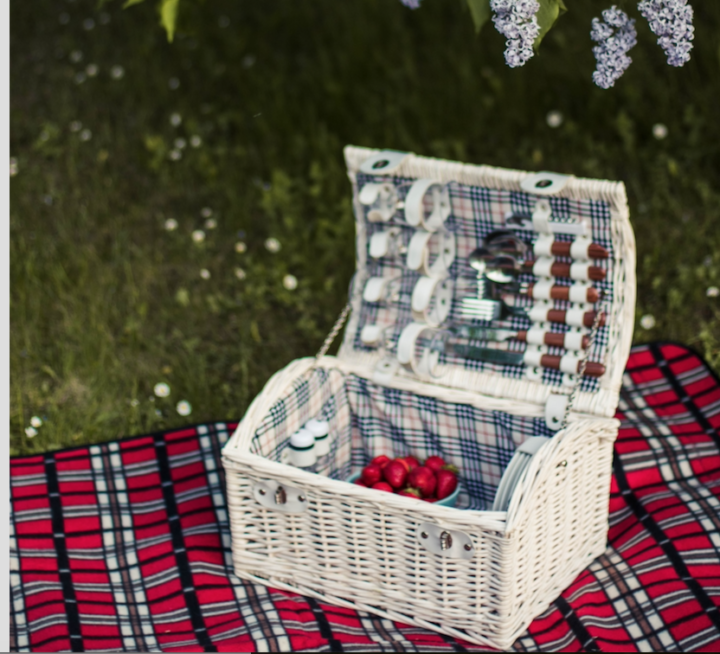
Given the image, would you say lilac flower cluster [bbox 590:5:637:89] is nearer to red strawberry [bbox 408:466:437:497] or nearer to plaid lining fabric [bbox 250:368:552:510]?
plaid lining fabric [bbox 250:368:552:510]

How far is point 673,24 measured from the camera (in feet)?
5.80

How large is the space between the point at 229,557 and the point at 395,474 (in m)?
0.51

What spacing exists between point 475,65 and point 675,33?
2.91 metres

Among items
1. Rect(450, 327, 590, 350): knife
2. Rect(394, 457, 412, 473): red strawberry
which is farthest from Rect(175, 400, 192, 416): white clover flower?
Rect(450, 327, 590, 350): knife

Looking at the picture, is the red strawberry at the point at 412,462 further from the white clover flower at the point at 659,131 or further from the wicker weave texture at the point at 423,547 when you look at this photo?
the white clover flower at the point at 659,131

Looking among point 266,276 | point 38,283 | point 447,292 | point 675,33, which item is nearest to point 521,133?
point 266,276

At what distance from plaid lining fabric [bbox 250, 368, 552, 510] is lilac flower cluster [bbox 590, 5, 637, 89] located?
964 millimetres

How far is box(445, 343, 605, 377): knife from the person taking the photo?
2.47 m

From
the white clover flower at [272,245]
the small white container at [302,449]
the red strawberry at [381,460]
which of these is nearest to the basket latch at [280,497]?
the small white container at [302,449]

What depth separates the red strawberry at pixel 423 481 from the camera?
2.47 metres

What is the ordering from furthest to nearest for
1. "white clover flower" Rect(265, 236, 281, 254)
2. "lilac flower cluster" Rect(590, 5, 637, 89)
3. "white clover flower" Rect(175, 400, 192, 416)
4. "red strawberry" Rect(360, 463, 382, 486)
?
"white clover flower" Rect(265, 236, 281, 254)
"white clover flower" Rect(175, 400, 192, 416)
"red strawberry" Rect(360, 463, 382, 486)
"lilac flower cluster" Rect(590, 5, 637, 89)

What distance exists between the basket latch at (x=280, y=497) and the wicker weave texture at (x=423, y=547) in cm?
2

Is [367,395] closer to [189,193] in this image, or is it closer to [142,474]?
[142,474]

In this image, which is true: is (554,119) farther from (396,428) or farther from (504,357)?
(396,428)
